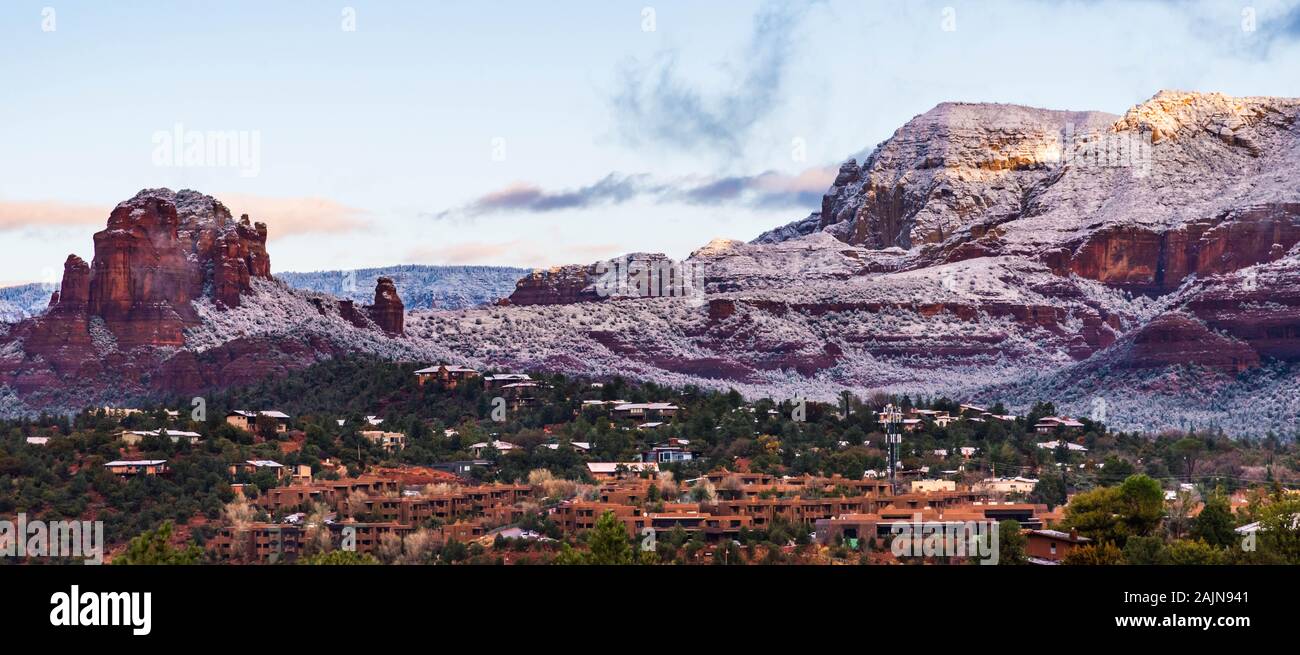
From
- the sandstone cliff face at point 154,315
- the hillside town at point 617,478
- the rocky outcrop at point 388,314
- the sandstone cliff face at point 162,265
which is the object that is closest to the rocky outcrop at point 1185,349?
the hillside town at point 617,478

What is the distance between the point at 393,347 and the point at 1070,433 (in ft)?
253

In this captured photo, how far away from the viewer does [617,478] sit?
95.2 meters

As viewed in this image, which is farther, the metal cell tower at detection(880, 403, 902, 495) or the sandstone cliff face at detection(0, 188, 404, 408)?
the sandstone cliff face at detection(0, 188, 404, 408)

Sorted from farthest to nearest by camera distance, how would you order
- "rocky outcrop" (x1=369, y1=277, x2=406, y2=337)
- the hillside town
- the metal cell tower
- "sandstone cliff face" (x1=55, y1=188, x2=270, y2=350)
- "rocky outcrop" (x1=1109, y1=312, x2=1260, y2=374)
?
"rocky outcrop" (x1=369, y1=277, x2=406, y2=337) → "sandstone cliff face" (x1=55, y1=188, x2=270, y2=350) → "rocky outcrop" (x1=1109, y1=312, x2=1260, y2=374) → the metal cell tower → the hillside town

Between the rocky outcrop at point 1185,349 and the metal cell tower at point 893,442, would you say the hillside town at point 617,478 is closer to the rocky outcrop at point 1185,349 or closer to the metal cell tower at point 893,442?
the metal cell tower at point 893,442

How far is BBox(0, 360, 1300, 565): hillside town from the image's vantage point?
70.1 meters

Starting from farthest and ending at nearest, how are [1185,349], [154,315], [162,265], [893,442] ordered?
[162,265], [154,315], [1185,349], [893,442]

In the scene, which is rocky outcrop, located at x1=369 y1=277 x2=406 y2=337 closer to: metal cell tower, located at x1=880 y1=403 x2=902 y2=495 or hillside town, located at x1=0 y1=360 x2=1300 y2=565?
hillside town, located at x1=0 y1=360 x2=1300 y2=565

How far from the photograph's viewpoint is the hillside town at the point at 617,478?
70.1 metres

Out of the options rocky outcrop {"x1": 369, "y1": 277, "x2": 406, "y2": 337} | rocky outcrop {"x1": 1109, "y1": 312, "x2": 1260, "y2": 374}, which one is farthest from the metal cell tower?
rocky outcrop {"x1": 369, "y1": 277, "x2": 406, "y2": 337}

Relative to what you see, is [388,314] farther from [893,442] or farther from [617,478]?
[617,478]

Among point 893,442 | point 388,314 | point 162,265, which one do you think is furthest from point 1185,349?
point 162,265

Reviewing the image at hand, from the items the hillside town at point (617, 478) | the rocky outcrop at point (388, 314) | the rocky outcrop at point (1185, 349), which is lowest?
the hillside town at point (617, 478)
